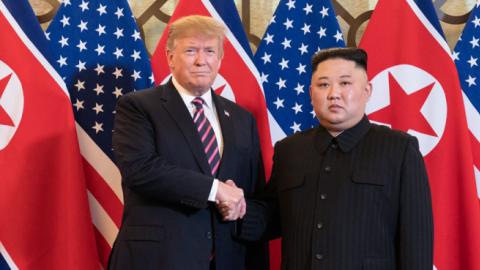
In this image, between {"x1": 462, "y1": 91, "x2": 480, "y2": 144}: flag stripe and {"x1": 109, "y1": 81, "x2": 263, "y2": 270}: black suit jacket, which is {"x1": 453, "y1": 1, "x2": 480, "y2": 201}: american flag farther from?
{"x1": 109, "y1": 81, "x2": 263, "y2": 270}: black suit jacket

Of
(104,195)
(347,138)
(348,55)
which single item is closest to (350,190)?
(347,138)

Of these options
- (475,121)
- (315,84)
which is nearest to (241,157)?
(315,84)

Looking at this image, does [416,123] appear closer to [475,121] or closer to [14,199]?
[475,121]

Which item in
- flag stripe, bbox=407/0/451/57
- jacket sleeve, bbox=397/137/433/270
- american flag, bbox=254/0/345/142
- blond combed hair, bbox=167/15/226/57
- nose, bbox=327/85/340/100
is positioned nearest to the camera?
jacket sleeve, bbox=397/137/433/270

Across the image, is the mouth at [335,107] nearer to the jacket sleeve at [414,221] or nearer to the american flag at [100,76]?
the jacket sleeve at [414,221]

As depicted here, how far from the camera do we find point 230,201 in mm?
1999

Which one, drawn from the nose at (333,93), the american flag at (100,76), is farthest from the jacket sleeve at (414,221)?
the american flag at (100,76)

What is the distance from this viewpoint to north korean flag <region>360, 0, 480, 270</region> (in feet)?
8.68

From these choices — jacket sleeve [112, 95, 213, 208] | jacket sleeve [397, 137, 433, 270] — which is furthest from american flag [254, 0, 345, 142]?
jacket sleeve [397, 137, 433, 270]

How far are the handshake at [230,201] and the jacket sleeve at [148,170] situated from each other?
51mm

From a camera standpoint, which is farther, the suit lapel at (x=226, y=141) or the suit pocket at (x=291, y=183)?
the suit lapel at (x=226, y=141)

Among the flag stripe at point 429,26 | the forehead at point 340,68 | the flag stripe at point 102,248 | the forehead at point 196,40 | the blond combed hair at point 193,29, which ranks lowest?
the flag stripe at point 102,248

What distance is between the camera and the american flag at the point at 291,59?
9.38ft

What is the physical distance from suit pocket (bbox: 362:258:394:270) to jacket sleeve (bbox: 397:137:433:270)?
0.17 ft
